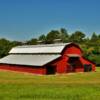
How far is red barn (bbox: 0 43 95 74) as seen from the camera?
5596cm

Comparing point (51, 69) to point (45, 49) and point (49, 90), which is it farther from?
point (49, 90)

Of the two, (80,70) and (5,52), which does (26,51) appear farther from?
(5,52)

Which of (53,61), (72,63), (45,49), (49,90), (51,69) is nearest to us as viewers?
(49,90)

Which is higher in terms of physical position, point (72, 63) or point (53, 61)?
point (53, 61)

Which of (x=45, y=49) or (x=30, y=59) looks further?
(x=45, y=49)

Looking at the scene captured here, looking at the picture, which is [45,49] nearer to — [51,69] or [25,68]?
[25,68]

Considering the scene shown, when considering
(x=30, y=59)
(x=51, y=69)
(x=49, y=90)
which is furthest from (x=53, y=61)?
(x=49, y=90)

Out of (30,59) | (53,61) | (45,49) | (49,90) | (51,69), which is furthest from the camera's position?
(45,49)

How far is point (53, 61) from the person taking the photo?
185ft

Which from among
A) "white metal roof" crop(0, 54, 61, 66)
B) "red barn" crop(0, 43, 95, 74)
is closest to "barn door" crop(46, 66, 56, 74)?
"red barn" crop(0, 43, 95, 74)

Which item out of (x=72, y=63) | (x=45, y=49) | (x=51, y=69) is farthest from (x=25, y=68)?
(x=72, y=63)

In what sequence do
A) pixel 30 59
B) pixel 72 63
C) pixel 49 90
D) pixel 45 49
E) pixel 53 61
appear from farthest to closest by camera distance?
1. pixel 45 49
2. pixel 30 59
3. pixel 72 63
4. pixel 53 61
5. pixel 49 90

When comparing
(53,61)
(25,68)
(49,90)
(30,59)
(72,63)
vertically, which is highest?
(30,59)

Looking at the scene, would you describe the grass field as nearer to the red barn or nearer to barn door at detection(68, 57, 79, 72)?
the red barn
